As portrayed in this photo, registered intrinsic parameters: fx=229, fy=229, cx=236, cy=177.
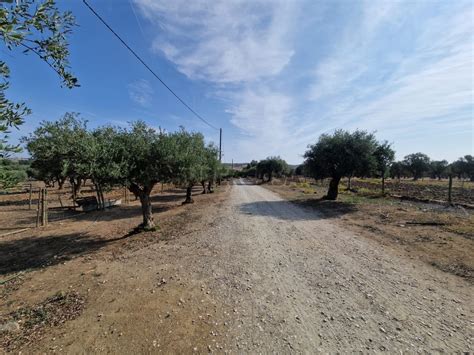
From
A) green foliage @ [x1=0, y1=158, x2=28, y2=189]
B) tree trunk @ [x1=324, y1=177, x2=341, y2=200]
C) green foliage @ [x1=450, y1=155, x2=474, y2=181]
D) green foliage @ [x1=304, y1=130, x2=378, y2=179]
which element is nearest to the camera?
green foliage @ [x1=0, y1=158, x2=28, y2=189]

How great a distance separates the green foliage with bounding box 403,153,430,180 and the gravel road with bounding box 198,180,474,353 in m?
84.8

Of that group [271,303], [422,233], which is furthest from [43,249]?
[422,233]

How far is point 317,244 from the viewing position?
7.35 meters

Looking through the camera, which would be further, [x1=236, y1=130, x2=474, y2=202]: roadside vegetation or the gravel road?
[x1=236, y1=130, x2=474, y2=202]: roadside vegetation

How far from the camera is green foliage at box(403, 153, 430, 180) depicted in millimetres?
72938

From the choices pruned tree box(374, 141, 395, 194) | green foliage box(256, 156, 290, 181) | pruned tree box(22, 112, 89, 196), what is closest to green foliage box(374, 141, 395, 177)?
pruned tree box(374, 141, 395, 194)

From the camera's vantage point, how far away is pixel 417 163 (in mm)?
73062

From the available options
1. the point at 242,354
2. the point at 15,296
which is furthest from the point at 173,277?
the point at 15,296

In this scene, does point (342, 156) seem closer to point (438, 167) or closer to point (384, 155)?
point (384, 155)

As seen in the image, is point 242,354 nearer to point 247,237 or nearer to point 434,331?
point 434,331

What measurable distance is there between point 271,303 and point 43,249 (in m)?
8.44

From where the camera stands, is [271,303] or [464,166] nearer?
[271,303]

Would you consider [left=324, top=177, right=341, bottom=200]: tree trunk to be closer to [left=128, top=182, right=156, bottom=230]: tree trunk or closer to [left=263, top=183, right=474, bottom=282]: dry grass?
[left=263, top=183, right=474, bottom=282]: dry grass

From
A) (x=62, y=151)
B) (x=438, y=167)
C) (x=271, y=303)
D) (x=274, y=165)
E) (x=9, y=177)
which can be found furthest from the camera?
(x=438, y=167)
